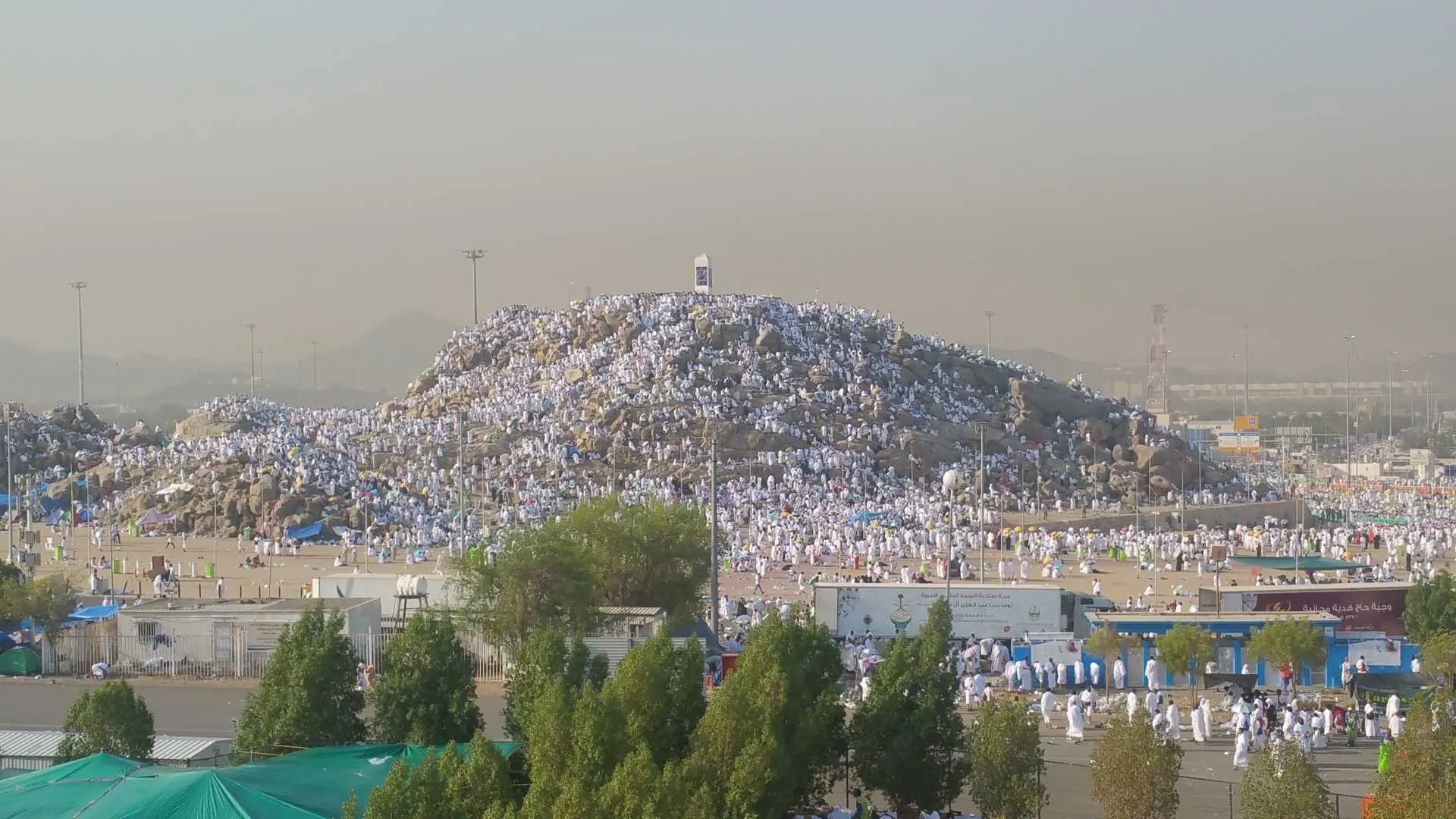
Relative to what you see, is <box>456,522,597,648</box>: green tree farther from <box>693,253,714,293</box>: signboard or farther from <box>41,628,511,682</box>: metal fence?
<box>693,253,714,293</box>: signboard

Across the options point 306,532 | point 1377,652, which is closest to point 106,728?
point 1377,652

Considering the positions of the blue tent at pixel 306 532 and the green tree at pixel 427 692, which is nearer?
the green tree at pixel 427 692

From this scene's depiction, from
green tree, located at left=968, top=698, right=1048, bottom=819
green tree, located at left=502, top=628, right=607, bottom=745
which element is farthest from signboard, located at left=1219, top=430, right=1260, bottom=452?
green tree, located at left=502, top=628, right=607, bottom=745

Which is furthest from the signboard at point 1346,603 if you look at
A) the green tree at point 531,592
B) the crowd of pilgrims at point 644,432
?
the crowd of pilgrims at point 644,432

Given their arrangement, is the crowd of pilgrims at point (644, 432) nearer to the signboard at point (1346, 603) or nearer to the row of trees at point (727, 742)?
the signboard at point (1346, 603)

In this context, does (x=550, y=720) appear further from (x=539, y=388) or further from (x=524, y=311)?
(x=524, y=311)

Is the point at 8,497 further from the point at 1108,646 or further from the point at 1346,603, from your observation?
the point at 1346,603

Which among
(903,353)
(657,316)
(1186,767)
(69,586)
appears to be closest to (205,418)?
(657,316)
